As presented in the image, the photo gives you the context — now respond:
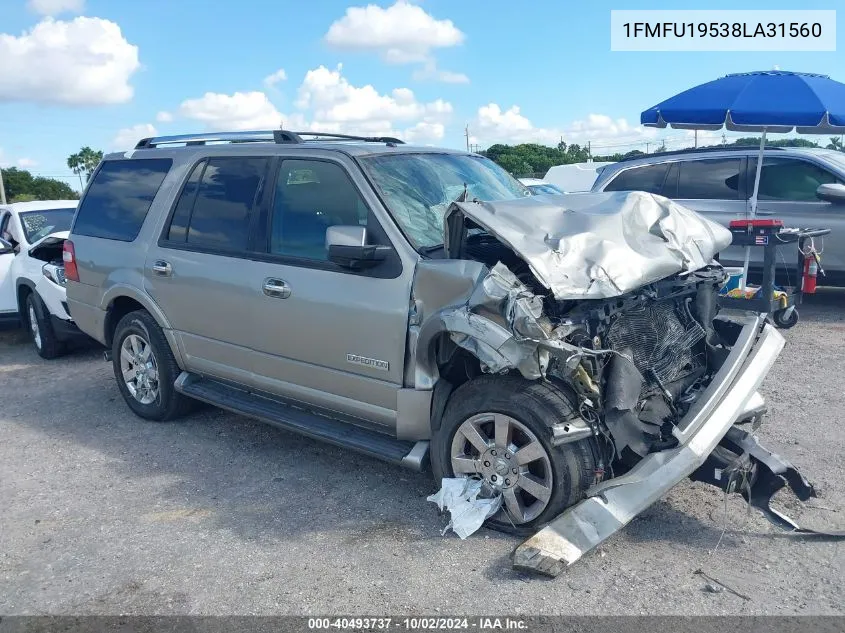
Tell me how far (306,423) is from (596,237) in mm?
2059

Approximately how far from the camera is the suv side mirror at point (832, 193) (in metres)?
8.23

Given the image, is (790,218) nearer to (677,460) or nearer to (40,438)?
(677,460)

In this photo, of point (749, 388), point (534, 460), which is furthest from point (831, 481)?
point (534, 460)

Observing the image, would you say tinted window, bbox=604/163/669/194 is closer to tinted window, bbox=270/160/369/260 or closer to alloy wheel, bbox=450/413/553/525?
tinted window, bbox=270/160/369/260

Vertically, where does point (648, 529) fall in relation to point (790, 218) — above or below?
below

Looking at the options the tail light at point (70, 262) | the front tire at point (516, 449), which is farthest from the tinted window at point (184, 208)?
the front tire at point (516, 449)

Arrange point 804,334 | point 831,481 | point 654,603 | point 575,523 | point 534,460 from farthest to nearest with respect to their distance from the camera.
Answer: point 804,334 < point 831,481 < point 534,460 < point 575,523 < point 654,603

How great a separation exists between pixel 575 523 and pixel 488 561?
0.46 metres

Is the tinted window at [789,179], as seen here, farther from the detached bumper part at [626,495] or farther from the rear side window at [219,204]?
the rear side window at [219,204]

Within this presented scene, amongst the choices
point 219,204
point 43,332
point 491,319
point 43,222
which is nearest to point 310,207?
point 219,204

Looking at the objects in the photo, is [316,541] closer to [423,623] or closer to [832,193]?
[423,623]

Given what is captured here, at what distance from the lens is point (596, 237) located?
12.5 feet

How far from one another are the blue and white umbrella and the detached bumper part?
14.7 ft

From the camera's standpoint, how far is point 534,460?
145 inches
